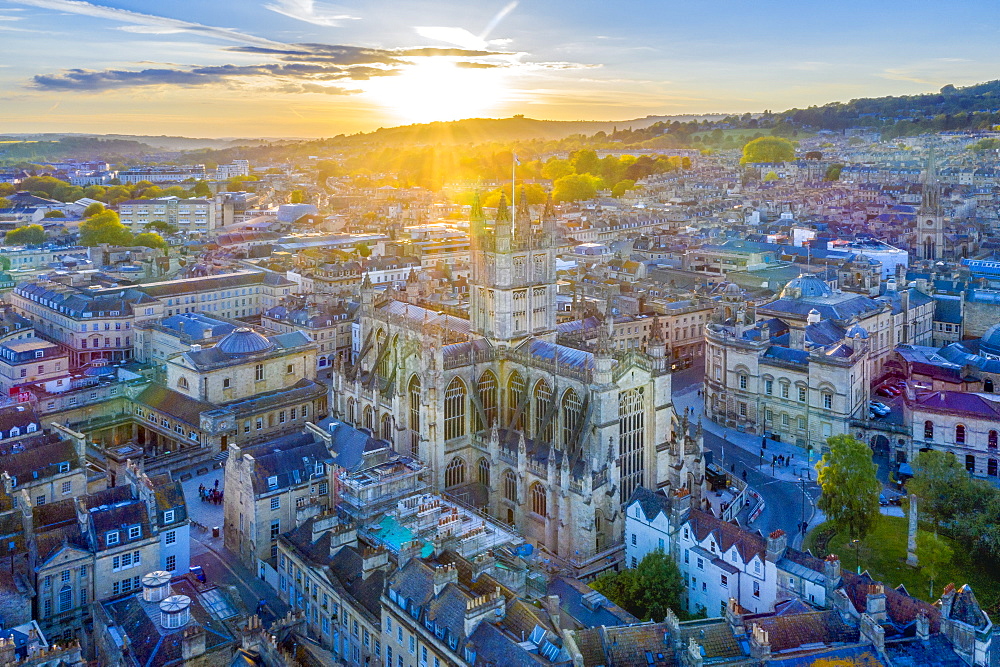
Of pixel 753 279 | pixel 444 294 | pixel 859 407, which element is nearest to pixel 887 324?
pixel 859 407

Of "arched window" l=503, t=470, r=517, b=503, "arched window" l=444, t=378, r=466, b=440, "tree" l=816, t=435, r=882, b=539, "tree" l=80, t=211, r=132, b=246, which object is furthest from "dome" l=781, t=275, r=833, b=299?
"tree" l=80, t=211, r=132, b=246

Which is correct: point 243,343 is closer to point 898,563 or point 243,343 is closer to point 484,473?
point 484,473

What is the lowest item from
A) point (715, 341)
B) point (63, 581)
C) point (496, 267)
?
point (63, 581)

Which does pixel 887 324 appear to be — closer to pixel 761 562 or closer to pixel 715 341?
pixel 715 341

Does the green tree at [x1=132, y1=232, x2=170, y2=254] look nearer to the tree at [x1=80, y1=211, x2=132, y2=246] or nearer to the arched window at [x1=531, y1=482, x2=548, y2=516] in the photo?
the tree at [x1=80, y1=211, x2=132, y2=246]

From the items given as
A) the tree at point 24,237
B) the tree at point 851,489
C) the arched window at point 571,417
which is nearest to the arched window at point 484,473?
the arched window at point 571,417

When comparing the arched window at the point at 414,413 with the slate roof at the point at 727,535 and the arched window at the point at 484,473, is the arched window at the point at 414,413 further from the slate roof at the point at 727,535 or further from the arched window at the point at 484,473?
the slate roof at the point at 727,535
